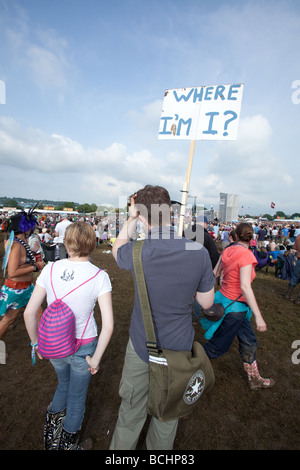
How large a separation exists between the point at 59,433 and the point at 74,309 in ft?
4.00

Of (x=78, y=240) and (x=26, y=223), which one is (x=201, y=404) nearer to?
(x=78, y=240)

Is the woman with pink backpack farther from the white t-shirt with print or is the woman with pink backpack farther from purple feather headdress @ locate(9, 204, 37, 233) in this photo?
purple feather headdress @ locate(9, 204, 37, 233)

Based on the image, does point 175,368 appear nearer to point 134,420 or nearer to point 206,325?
point 134,420

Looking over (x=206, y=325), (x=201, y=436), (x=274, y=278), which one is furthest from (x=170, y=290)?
(x=274, y=278)

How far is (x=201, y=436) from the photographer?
7.20 feet

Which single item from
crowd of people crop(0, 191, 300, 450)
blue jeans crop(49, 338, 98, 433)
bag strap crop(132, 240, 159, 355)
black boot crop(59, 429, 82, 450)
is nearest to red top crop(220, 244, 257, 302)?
crowd of people crop(0, 191, 300, 450)

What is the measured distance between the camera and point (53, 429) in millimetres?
1854

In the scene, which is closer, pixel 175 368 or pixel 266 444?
pixel 175 368

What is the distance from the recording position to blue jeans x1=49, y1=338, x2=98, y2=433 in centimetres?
174

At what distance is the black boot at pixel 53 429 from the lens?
72.9 inches

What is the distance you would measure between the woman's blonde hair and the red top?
164cm

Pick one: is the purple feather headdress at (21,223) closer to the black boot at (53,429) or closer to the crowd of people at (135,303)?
the crowd of people at (135,303)

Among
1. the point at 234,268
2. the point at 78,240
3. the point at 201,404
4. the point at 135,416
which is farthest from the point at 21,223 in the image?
the point at 201,404
